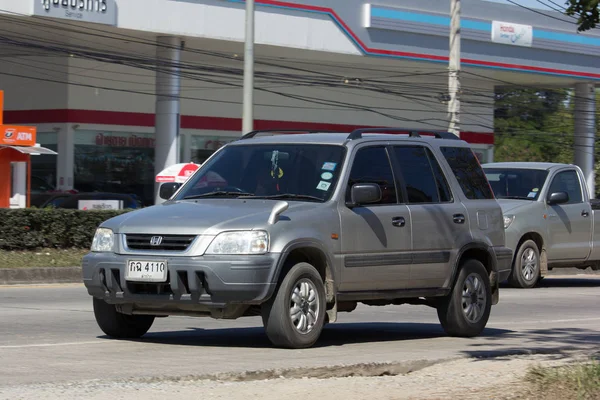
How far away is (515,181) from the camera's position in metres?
19.7

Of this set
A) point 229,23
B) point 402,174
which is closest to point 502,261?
point 402,174

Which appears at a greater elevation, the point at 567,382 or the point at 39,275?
the point at 567,382

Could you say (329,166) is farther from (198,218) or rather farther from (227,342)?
(227,342)

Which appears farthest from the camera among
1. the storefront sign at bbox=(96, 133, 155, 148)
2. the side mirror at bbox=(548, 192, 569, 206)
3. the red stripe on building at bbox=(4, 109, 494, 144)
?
the storefront sign at bbox=(96, 133, 155, 148)

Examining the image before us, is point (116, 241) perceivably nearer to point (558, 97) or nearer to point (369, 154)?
point (369, 154)

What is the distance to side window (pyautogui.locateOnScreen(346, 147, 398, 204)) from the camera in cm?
1025

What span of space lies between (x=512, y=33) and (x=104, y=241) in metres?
39.7

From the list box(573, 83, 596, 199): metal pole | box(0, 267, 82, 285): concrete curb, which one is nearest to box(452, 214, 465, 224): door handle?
box(0, 267, 82, 285): concrete curb

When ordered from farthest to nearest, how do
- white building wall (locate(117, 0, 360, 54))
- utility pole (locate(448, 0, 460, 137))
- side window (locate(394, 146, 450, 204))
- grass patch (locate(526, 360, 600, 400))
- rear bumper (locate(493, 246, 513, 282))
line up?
white building wall (locate(117, 0, 360, 54)) < utility pole (locate(448, 0, 460, 137)) < rear bumper (locate(493, 246, 513, 282)) < side window (locate(394, 146, 450, 204)) < grass patch (locate(526, 360, 600, 400))

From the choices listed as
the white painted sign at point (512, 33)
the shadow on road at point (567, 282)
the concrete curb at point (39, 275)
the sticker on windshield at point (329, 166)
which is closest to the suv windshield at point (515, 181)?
the shadow on road at point (567, 282)

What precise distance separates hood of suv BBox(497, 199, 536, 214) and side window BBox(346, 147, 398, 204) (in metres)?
8.75

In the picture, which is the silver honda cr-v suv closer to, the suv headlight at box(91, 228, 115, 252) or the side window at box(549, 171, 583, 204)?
the suv headlight at box(91, 228, 115, 252)

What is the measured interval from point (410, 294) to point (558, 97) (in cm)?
8469

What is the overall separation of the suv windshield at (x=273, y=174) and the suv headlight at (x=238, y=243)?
0.89 m
